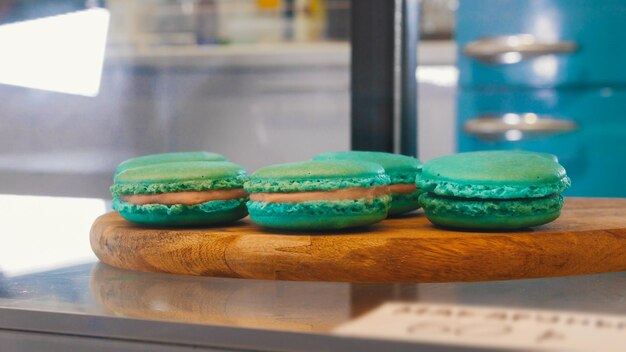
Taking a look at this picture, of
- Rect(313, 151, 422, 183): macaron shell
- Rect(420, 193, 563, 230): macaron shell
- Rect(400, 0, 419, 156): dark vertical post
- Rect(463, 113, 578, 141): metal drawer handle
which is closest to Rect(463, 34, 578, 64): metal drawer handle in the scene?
Rect(463, 113, 578, 141): metal drawer handle

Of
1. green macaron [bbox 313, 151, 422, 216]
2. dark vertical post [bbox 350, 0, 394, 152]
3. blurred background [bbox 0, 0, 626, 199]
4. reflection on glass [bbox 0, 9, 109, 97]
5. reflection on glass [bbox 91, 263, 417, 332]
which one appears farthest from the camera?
blurred background [bbox 0, 0, 626, 199]

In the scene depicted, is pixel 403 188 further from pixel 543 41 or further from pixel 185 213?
pixel 543 41

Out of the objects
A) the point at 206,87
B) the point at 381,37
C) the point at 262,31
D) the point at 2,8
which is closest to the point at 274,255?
the point at 381,37

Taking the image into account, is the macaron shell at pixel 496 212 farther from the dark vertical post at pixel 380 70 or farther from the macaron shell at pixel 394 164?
the dark vertical post at pixel 380 70

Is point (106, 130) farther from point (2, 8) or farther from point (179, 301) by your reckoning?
point (179, 301)

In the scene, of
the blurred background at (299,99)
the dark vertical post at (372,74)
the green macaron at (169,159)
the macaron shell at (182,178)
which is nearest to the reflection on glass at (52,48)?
the blurred background at (299,99)

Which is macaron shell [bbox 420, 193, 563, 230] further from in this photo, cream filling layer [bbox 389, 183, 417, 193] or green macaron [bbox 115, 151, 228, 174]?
green macaron [bbox 115, 151, 228, 174]

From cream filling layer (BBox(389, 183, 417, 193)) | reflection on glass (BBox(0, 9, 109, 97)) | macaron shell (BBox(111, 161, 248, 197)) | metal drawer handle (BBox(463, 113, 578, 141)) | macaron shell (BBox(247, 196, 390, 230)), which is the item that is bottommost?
metal drawer handle (BBox(463, 113, 578, 141))

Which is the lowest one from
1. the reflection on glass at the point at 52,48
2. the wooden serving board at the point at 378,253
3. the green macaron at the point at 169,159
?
the wooden serving board at the point at 378,253
